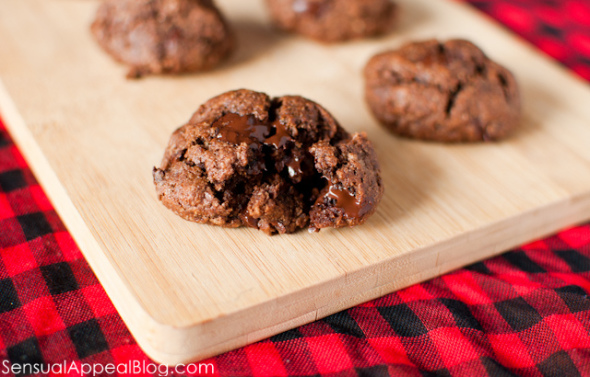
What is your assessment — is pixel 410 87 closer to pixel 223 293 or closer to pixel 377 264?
pixel 377 264

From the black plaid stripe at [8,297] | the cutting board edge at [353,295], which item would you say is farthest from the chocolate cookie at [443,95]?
the black plaid stripe at [8,297]

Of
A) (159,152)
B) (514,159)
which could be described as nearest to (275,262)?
(159,152)

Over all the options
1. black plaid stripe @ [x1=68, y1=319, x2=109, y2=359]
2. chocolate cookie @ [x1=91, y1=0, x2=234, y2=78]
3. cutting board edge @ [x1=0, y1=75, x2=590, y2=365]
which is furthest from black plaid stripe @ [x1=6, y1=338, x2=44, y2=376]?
chocolate cookie @ [x1=91, y1=0, x2=234, y2=78]

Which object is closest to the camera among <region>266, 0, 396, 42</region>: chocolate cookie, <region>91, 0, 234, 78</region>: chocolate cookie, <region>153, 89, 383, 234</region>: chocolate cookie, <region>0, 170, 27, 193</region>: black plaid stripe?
<region>153, 89, 383, 234</region>: chocolate cookie

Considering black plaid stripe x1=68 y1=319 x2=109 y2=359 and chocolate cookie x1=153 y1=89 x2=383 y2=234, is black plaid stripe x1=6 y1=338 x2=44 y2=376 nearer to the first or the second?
black plaid stripe x1=68 y1=319 x2=109 y2=359

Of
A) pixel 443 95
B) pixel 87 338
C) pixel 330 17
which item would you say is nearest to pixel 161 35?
pixel 330 17
